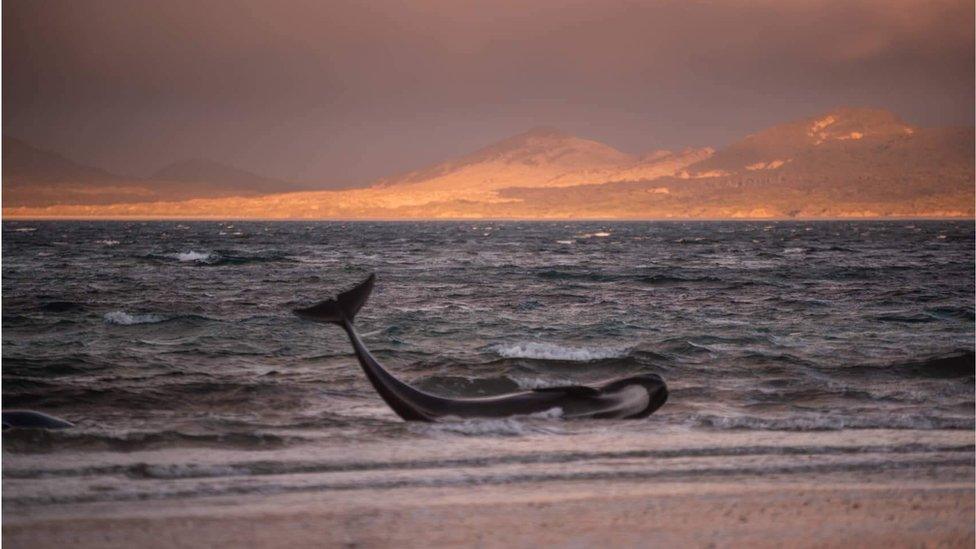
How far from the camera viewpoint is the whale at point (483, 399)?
13.8 metres

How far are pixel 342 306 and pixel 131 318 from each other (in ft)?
55.6

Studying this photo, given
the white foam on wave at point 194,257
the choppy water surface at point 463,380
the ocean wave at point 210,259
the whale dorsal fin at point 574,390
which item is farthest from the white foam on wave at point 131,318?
the white foam on wave at point 194,257

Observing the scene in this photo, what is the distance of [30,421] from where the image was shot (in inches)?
523

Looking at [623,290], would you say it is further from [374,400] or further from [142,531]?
[142,531]

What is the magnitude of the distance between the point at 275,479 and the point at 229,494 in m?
0.69

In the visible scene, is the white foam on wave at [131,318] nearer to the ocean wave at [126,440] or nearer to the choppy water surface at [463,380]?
the choppy water surface at [463,380]

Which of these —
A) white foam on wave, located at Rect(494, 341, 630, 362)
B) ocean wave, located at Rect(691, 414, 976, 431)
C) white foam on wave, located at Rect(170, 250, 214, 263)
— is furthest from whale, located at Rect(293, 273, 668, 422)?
white foam on wave, located at Rect(170, 250, 214, 263)

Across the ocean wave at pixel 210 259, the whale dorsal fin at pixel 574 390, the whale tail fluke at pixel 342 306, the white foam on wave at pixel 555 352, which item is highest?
the whale tail fluke at pixel 342 306

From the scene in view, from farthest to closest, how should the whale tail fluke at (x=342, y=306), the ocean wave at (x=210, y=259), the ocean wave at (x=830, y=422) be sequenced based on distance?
the ocean wave at (x=210, y=259) < the whale tail fluke at (x=342, y=306) < the ocean wave at (x=830, y=422)

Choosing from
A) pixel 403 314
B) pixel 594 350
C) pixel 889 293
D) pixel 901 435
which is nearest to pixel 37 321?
pixel 403 314

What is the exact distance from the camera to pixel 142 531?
8.55 m

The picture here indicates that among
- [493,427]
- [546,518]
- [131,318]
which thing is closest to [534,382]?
[493,427]

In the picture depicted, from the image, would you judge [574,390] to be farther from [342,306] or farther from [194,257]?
[194,257]

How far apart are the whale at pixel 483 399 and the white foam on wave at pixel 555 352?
693 cm
